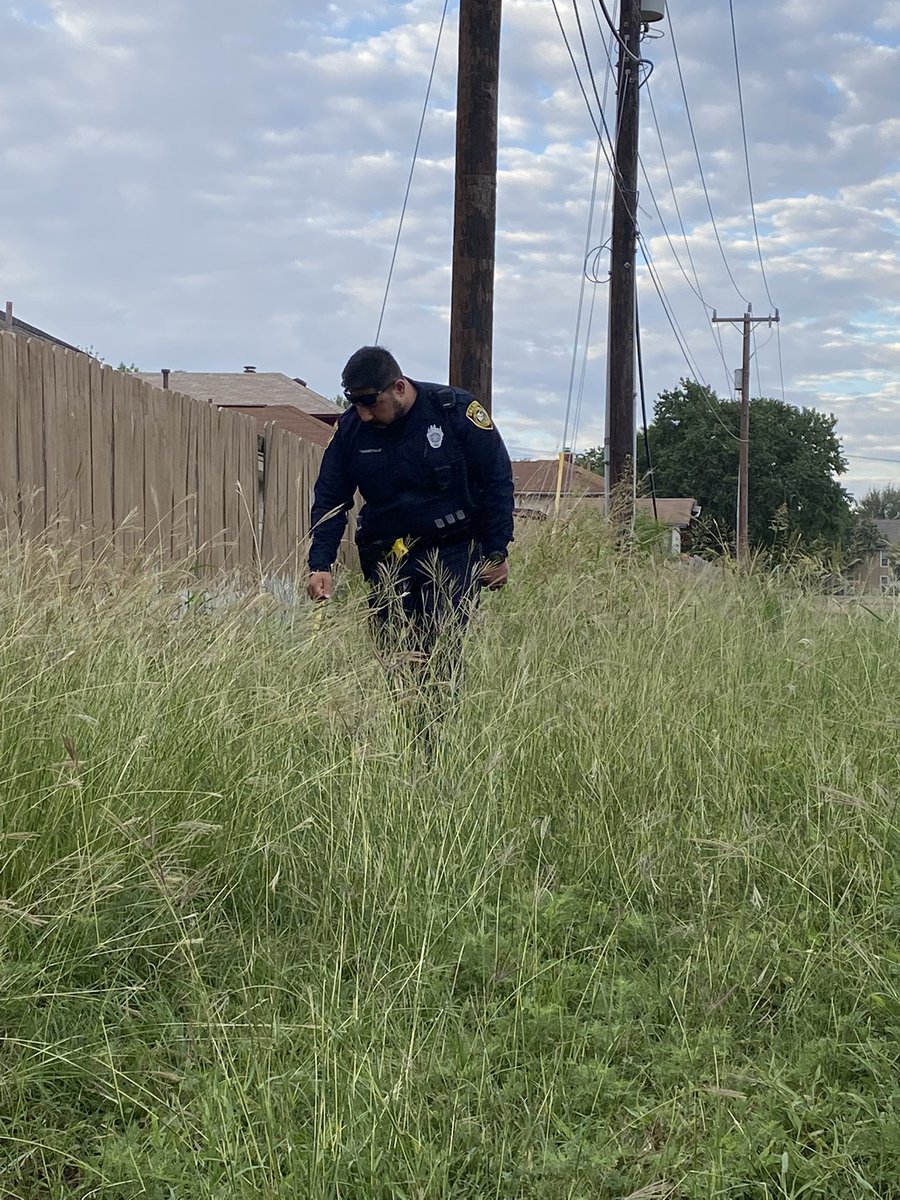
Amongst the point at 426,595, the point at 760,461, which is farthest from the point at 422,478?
the point at 760,461

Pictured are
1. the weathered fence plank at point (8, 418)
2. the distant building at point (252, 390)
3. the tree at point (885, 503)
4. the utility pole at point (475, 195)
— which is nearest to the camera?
the weathered fence plank at point (8, 418)

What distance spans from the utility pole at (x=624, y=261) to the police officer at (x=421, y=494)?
8845 mm

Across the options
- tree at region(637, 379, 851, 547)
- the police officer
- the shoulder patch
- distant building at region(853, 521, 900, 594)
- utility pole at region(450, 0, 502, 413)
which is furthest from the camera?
tree at region(637, 379, 851, 547)

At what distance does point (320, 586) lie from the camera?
15.5ft

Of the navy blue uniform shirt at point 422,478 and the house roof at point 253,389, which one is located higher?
the house roof at point 253,389

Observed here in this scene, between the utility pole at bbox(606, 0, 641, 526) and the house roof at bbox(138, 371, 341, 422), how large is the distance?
2766cm

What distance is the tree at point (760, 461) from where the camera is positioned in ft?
190

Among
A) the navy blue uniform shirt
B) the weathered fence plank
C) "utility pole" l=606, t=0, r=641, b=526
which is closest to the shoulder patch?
the navy blue uniform shirt

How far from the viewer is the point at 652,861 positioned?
2.98 meters

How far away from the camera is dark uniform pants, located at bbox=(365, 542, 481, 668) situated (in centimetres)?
473

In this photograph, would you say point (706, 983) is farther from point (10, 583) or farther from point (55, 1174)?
point (10, 583)

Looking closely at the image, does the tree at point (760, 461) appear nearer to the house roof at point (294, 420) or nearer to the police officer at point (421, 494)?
the house roof at point (294, 420)

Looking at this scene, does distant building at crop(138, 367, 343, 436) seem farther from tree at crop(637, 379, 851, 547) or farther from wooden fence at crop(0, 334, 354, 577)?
wooden fence at crop(0, 334, 354, 577)

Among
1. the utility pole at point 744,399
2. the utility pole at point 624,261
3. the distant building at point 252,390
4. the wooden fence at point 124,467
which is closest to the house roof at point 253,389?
the distant building at point 252,390
